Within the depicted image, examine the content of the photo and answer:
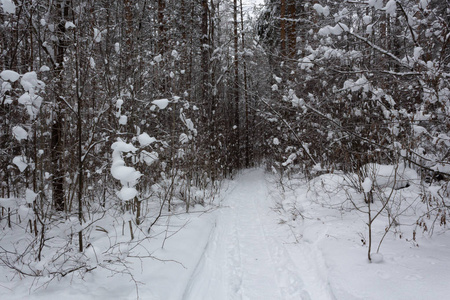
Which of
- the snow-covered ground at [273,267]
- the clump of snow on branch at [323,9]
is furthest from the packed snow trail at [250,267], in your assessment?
the clump of snow on branch at [323,9]

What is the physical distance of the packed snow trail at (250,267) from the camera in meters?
2.80

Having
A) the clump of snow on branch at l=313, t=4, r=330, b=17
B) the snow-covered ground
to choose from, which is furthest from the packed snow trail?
the clump of snow on branch at l=313, t=4, r=330, b=17

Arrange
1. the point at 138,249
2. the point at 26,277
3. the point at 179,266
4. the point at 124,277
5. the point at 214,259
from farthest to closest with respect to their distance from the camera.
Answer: the point at 214,259 → the point at 138,249 → the point at 179,266 → the point at 124,277 → the point at 26,277

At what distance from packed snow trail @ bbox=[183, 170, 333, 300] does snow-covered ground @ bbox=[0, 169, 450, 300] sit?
12mm

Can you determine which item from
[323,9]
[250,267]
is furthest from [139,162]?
[323,9]

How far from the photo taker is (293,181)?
345 inches

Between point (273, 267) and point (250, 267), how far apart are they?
0.32 metres

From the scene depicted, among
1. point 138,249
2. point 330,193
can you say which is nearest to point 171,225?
point 138,249

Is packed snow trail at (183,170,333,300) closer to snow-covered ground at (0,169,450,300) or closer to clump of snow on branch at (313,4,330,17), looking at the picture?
snow-covered ground at (0,169,450,300)

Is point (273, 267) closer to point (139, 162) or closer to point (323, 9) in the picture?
point (139, 162)

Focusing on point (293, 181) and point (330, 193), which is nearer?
point (330, 193)

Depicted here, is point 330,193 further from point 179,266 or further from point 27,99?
point 27,99

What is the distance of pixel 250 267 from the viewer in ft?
11.4

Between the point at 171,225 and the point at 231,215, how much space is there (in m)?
2.06
